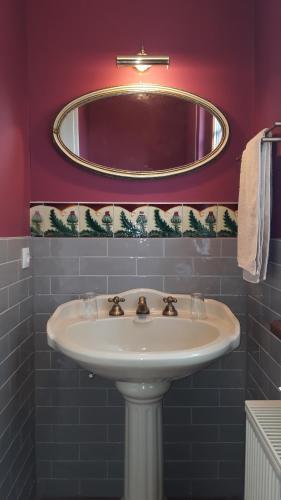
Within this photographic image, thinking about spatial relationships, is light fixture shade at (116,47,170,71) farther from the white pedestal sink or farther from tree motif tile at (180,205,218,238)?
the white pedestal sink

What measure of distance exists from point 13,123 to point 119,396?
137 centimetres

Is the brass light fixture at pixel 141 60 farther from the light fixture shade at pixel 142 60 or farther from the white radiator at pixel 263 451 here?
the white radiator at pixel 263 451

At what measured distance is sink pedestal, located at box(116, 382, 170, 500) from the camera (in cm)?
147

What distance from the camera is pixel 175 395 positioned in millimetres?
1869

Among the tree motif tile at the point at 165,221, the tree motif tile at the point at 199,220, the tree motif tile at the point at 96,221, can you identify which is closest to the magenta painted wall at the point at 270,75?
the tree motif tile at the point at 199,220

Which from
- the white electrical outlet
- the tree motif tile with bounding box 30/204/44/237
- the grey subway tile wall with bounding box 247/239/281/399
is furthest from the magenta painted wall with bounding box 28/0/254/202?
the grey subway tile wall with bounding box 247/239/281/399

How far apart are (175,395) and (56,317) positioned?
0.75 metres

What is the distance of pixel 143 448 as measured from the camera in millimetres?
1499

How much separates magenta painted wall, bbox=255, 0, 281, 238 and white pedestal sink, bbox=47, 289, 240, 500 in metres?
0.53

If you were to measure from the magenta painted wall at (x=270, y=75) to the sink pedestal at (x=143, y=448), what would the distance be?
2.83ft

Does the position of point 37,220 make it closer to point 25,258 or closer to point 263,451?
point 25,258

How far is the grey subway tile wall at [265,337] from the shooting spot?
1.47m

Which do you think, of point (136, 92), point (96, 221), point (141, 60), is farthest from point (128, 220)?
point (141, 60)

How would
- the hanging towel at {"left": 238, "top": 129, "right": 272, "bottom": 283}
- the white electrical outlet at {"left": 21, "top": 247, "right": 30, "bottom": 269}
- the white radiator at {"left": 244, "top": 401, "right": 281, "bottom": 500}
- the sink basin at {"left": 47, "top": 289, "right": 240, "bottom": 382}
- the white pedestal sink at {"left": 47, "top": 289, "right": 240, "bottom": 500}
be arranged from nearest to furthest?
the white radiator at {"left": 244, "top": 401, "right": 281, "bottom": 500} → the white pedestal sink at {"left": 47, "top": 289, "right": 240, "bottom": 500} → the hanging towel at {"left": 238, "top": 129, "right": 272, "bottom": 283} → the sink basin at {"left": 47, "top": 289, "right": 240, "bottom": 382} → the white electrical outlet at {"left": 21, "top": 247, "right": 30, "bottom": 269}
